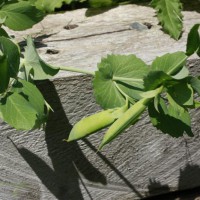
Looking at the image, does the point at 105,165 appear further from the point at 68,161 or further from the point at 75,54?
the point at 75,54

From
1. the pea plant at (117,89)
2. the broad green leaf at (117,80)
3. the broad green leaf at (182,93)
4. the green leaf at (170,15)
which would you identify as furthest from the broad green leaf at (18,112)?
the green leaf at (170,15)

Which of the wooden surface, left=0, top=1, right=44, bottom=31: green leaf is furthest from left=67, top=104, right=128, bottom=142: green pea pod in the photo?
left=0, top=1, right=44, bottom=31: green leaf

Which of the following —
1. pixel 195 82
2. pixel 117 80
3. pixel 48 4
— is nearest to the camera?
pixel 195 82

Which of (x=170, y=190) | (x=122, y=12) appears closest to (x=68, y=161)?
(x=170, y=190)

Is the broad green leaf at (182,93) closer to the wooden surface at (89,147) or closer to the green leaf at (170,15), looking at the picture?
the wooden surface at (89,147)

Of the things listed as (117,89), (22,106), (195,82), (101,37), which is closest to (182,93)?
(195,82)

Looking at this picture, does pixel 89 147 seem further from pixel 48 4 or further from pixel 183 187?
pixel 48 4

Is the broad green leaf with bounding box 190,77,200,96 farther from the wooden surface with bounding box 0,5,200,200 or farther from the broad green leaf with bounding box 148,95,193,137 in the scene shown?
the wooden surface with bounding box 0,5,200,200
